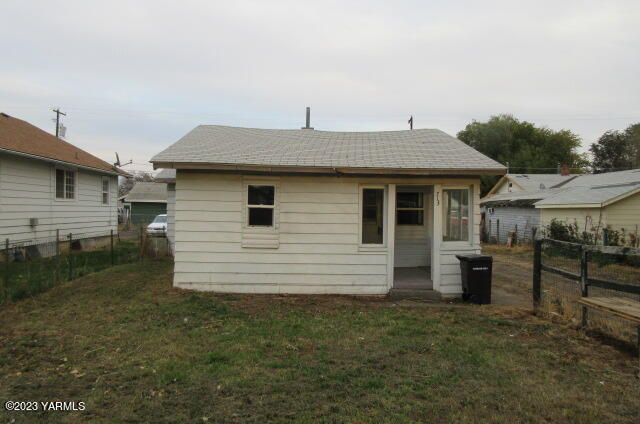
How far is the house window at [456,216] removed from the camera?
29.1ft

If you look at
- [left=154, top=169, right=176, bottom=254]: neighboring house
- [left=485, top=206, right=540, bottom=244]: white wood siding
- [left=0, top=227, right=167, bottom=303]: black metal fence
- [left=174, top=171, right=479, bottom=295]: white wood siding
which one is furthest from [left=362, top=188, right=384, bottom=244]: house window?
[left=485, top=206, right=540, bottom=244]: white wood siding

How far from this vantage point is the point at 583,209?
723 inches

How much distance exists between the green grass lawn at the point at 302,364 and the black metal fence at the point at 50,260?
4.23 feet

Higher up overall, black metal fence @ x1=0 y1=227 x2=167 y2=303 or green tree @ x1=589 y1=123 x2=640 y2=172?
green tree @ x1=589 y1=123 x2=640 y2=172

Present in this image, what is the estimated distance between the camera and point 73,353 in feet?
16.9

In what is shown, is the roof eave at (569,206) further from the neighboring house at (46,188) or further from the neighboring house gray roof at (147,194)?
the neighboring house gray roof at (147,194)

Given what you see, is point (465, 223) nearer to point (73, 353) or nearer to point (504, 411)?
point (504, 411)

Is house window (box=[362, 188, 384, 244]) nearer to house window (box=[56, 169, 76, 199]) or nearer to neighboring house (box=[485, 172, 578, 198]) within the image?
house window (box=[56, 169, 76, 199])

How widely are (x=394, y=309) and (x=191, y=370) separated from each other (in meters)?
4.20

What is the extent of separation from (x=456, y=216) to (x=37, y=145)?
14.6m

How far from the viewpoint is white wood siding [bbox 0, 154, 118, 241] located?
12.4 meters

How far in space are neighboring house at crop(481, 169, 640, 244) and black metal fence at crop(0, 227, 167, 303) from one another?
714 inches

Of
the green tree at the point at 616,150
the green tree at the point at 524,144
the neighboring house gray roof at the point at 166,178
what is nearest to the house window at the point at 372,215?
the neighboring house gray roof at the point at 166,178

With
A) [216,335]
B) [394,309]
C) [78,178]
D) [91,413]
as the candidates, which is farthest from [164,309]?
[78,178]
